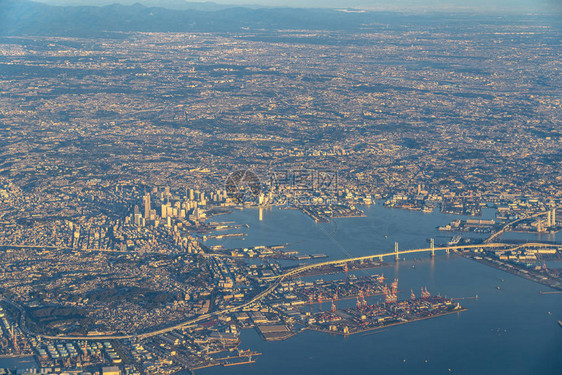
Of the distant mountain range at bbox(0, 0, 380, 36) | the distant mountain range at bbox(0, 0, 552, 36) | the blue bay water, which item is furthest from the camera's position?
the distant mountain range at bbox(0, 0, 552, 36)

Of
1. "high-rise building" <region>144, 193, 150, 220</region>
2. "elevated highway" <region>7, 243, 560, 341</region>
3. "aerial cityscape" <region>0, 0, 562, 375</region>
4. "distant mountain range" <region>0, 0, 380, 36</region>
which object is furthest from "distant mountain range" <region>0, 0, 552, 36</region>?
"elevated highway" <region>7, 243, 560, 341</region>

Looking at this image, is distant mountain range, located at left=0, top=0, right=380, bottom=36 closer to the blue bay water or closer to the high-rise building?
the high-rise building

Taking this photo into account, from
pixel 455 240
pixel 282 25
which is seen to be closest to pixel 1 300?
pixel 455 240

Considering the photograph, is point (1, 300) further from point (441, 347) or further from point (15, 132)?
point (15, 132)

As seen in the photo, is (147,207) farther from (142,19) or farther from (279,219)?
(142,19)

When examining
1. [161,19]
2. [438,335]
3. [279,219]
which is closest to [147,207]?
[279,219]

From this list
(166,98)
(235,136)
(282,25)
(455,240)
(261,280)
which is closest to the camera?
(261,280)

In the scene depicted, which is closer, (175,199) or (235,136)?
(175,199)
